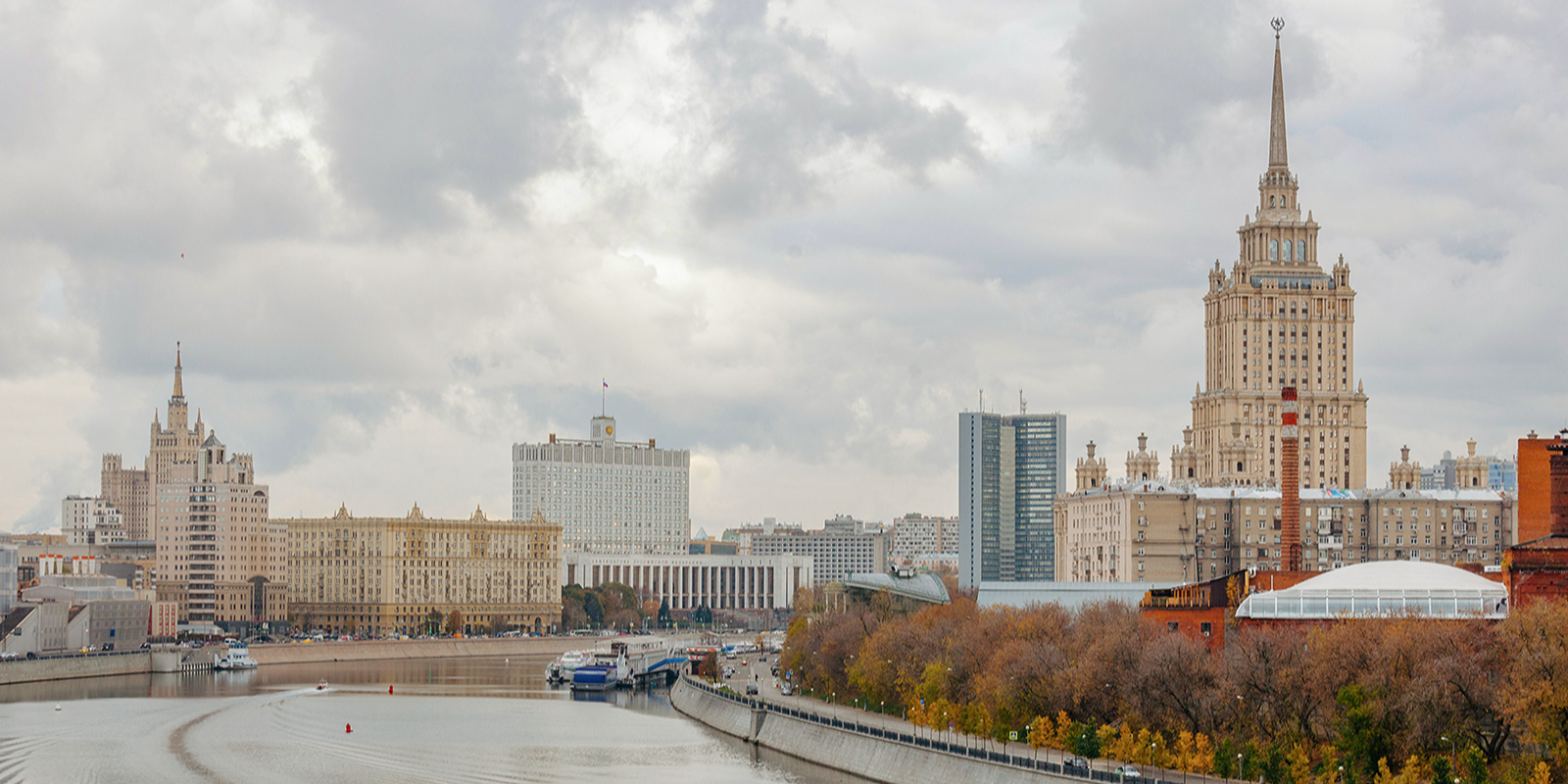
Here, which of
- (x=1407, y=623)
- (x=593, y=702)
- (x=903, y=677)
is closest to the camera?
(x=1407, y=623)

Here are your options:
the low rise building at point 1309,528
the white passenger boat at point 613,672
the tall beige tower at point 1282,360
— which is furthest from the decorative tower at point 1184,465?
the white passenger boat at point 613,672

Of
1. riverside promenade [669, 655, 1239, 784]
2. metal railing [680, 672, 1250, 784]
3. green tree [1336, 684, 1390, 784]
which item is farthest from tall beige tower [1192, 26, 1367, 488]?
green tree [1336, 684, 1390, 784]

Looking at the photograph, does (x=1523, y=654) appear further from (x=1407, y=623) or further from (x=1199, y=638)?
(x=1199, y=638)

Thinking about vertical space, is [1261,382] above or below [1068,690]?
above

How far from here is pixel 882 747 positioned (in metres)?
91.1

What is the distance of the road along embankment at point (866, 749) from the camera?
7856 centimetres

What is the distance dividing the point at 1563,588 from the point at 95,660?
14217 cm

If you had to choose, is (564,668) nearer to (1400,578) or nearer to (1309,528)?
(1309,528)

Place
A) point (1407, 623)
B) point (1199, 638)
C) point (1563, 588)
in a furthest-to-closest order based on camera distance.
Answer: point (1199, 638) → point (1563, 588) → point (1407, 623)

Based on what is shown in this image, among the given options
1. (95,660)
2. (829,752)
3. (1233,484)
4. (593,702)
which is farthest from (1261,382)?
(95,660)

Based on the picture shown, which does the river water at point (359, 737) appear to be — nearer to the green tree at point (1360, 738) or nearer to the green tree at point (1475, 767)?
the green tree at point (1360, 738)

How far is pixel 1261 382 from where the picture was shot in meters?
192

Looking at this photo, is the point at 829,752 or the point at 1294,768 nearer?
the point at 1294,768

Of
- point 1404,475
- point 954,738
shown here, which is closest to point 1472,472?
point 1404,475
